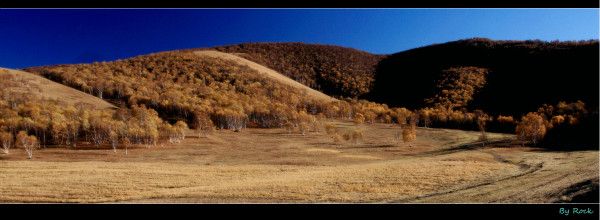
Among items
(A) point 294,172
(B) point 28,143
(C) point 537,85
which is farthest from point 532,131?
(B) point 28,143

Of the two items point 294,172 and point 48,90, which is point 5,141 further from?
point 48,90

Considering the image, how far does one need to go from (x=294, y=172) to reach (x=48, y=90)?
368 ft

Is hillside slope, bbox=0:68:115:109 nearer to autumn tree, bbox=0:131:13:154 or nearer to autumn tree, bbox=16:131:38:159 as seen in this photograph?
autumn tree, bbox=16:131:38:159

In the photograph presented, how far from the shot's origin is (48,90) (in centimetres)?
13725

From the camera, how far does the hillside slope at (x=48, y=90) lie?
128613 millimetres

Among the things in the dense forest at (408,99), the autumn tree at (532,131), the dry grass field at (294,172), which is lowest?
the dry grass field at (294,172)

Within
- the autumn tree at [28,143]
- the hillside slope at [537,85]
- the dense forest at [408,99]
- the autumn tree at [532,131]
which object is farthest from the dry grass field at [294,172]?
the hillside slope at [537,85]

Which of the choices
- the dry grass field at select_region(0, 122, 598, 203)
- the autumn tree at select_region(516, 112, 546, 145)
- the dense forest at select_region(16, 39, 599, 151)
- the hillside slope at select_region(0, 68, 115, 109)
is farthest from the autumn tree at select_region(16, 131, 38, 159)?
the autumn tree at select_region(516, 112, 546, 145)

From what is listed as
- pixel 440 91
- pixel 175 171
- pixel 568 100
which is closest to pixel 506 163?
pixel 175 171

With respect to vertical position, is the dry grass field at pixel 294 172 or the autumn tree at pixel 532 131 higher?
the autumn tree at pixel 532 131

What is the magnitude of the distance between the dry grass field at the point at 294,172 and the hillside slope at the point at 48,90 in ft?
150

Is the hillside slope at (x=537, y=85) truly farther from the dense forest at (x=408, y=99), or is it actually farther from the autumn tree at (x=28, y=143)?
the autumn tree at (x=28, y=143)
